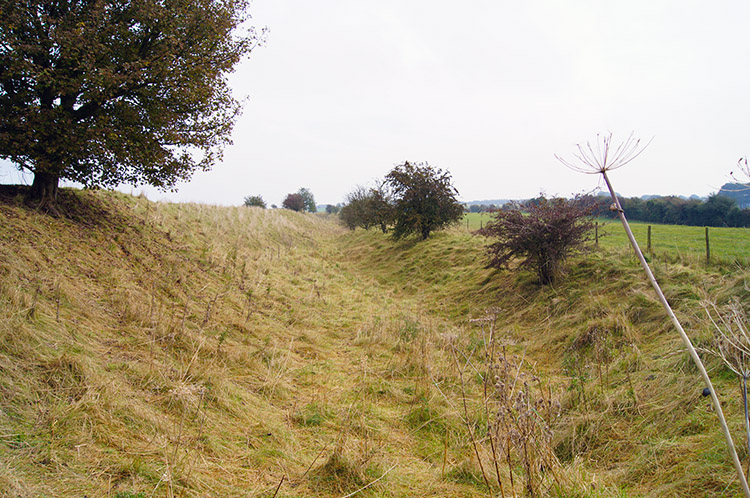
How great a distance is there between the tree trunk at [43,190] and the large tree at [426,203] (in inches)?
579

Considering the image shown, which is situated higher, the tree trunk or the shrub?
the tree trunk

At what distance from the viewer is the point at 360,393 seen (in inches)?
212

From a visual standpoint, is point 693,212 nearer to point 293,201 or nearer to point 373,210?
point 373,210

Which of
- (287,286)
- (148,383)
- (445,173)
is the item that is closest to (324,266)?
(287,286)

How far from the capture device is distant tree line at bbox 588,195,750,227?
86.3 ft

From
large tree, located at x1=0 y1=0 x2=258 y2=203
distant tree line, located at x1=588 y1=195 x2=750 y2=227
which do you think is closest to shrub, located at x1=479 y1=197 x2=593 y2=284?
large tree, located at x1=0 y1=0 x2=258 y2=203

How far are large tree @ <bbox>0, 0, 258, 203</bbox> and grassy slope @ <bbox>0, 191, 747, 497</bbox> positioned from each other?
1.37m

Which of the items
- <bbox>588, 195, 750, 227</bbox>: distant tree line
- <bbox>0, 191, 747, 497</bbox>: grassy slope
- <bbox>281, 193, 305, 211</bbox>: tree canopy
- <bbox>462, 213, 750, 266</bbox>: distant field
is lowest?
<bbox>0, 191, 747, 497</bbox>: grassy slope

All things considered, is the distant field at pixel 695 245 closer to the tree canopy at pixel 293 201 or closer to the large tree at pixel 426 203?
the large tree at pixel 426 203

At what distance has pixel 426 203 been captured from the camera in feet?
67.0

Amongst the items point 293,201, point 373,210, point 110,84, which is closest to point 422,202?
point 373,210

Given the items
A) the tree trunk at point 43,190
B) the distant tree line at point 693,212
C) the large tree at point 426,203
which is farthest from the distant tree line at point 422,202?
the tree trunk at point 43,190

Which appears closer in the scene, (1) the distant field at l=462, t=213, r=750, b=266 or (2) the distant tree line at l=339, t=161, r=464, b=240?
(1) the distant field at l=462, t=213, r=750, b=266

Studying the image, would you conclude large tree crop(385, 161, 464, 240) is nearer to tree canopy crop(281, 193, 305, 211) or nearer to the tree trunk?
the tree trunk
